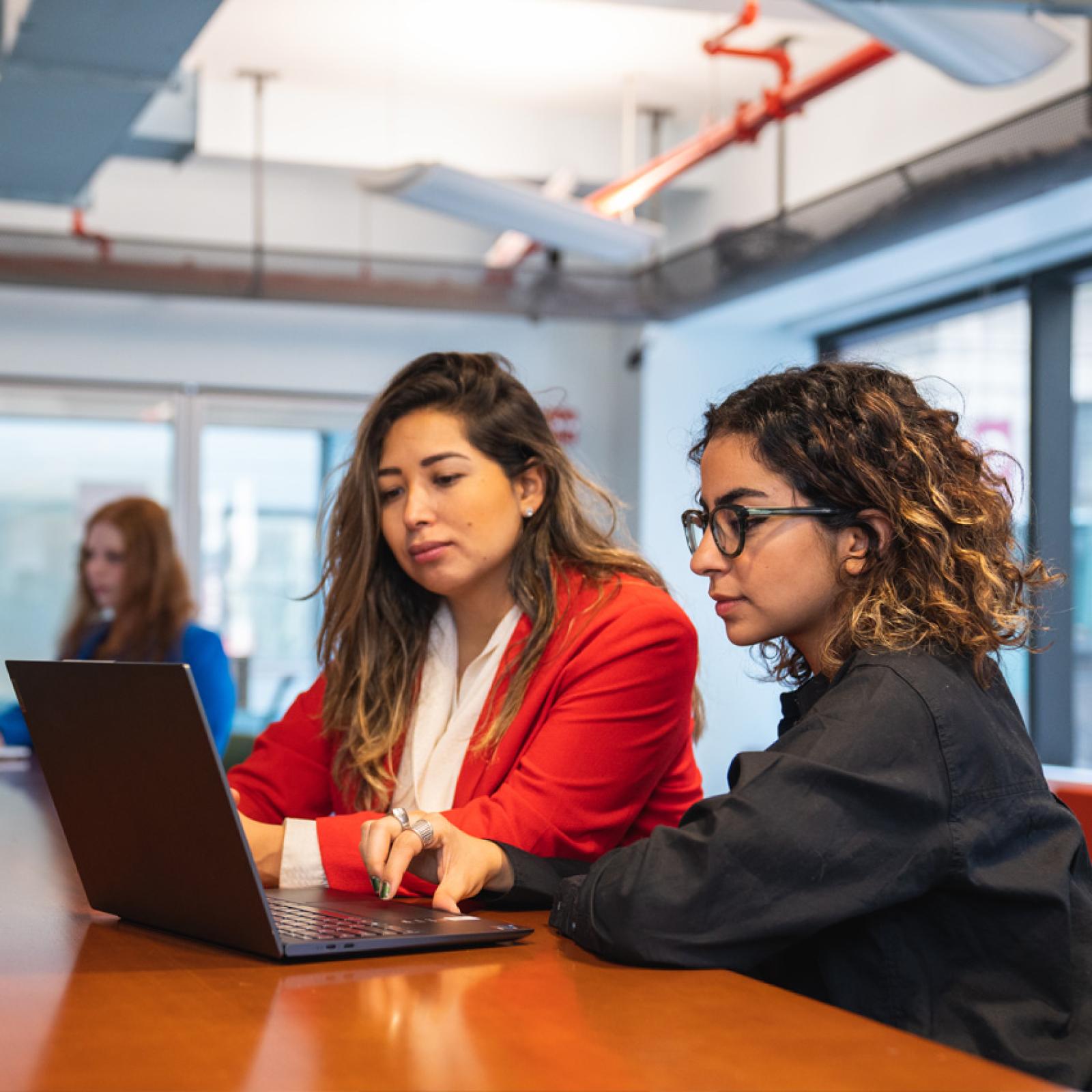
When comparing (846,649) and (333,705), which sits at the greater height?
(846,649)

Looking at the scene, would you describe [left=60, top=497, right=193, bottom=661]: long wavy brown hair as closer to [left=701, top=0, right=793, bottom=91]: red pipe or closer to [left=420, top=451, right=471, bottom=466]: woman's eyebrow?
[left=420, top=451, right=471, bottom=466]: woman's eyebrow

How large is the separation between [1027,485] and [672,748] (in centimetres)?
376

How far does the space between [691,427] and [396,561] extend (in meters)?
4.43

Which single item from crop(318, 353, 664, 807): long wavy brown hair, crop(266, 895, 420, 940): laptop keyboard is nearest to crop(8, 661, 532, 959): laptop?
crop(266, 895, 420, 940): laptop keyboard

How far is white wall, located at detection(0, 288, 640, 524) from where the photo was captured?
6.13m

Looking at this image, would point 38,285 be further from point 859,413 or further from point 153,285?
point 859,413

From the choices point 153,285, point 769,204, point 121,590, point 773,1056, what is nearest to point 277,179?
point 153,285

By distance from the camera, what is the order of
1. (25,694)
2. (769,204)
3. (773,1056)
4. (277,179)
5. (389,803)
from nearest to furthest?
(773,1056) → (25,694) → (389,803) → (769,204) → (277,179)

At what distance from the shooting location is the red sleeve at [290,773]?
183cm

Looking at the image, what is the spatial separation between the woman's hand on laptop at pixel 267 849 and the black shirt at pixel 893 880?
1.40 feet

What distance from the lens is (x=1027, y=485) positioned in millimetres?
5008

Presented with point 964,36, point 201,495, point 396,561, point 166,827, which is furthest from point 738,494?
point 201,495

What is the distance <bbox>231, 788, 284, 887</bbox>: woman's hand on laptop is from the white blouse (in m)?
0.26

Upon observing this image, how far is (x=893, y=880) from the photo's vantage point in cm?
108
